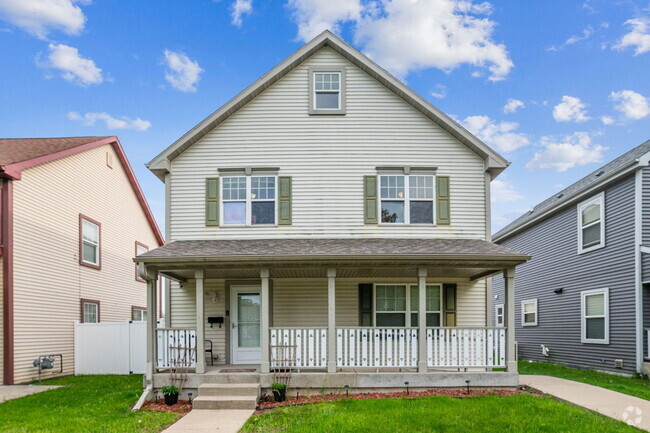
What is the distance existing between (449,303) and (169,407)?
679cm


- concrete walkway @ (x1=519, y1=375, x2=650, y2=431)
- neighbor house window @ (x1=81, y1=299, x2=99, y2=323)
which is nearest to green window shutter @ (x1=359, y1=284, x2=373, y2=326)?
concrete walkway @ (x1=519, y1=375, x2=650, y2=431)

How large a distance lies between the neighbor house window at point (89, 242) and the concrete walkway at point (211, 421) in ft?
29.0

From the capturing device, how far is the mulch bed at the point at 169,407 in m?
9.31

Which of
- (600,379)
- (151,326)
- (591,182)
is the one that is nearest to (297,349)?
(151,326)

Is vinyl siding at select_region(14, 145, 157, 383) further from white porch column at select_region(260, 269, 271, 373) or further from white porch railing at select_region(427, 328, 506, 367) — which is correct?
white porch railing at select_region(427, 328, 506, 367)

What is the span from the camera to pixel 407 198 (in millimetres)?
12562

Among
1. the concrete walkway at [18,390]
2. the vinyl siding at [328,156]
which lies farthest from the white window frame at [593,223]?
the concrete walkway at [18,390]

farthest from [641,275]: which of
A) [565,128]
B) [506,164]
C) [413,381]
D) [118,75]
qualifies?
[118,75]

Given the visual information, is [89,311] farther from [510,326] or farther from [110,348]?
[510,326]

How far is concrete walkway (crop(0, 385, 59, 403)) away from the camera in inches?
413

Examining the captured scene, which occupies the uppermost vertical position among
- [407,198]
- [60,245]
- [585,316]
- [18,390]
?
[407,198]

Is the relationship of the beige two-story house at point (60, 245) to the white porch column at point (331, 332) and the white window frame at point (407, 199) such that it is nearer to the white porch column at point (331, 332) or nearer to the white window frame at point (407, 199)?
the white porch column at point (331, 332)

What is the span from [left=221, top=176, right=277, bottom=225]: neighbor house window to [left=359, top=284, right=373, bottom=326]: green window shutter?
275 centimetres

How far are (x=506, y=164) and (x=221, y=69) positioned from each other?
10232mm
